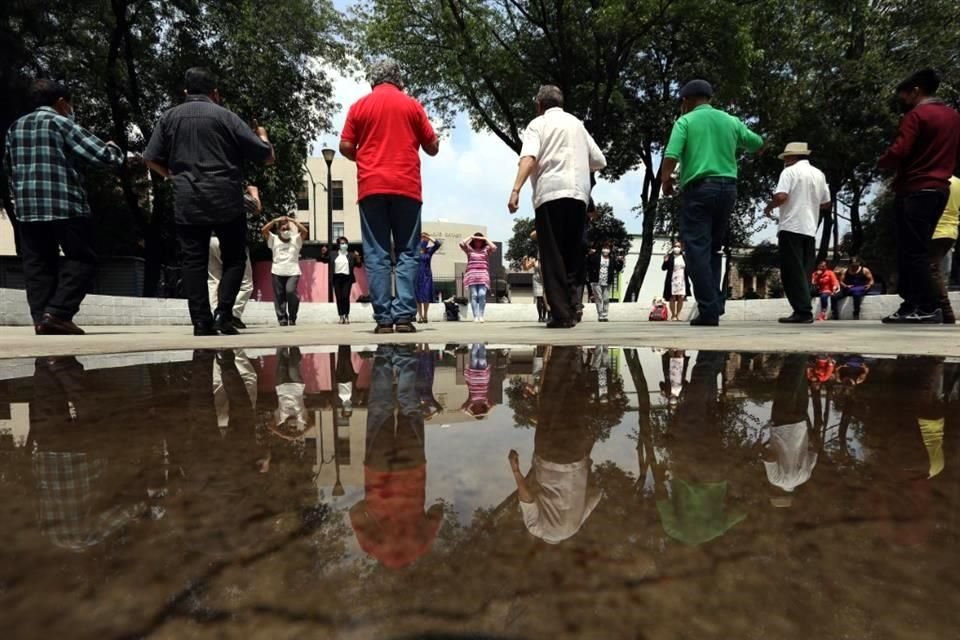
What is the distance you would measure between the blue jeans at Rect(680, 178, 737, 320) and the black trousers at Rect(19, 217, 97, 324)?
4.81 meters

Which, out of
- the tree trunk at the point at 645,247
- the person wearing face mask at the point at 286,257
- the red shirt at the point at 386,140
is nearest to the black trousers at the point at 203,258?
the red shirt at the point at 386,140

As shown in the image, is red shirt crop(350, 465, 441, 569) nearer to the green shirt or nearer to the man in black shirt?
the man in black shirt

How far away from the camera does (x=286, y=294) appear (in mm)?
9156

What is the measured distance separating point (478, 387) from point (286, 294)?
26.8 feet

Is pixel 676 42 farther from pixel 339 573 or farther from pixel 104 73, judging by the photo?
pixel 339 573

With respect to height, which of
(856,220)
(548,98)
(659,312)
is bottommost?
(659,312)

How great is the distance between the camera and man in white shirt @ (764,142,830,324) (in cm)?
538

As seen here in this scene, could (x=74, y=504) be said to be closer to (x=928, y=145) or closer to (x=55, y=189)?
(x=55, y=189)

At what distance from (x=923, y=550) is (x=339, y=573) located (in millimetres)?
554

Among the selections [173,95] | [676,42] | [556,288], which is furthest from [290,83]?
[556,288]

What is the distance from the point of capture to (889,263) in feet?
95.7

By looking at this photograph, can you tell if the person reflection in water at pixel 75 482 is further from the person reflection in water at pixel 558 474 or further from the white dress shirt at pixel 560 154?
the white dress shirt at pixel 560 154

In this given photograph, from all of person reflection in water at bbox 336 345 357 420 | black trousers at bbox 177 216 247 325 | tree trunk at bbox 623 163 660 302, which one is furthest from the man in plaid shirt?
tree trunk at bbox 623 163 660 302

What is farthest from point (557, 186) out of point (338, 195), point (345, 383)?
point (338, 195)
